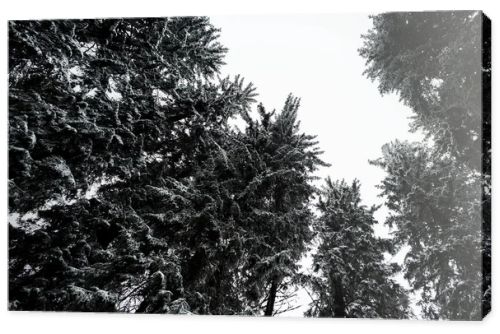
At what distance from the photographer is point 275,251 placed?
551cm

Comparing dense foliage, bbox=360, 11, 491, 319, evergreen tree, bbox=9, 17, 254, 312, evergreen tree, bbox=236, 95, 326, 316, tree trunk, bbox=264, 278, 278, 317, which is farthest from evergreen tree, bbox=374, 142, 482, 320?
Result: evergreen tree, bbox=9, 17, 254, 312

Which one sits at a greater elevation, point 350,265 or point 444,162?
point 444,162

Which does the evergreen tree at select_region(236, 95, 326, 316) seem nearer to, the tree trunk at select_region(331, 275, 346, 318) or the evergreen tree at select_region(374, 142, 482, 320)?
the tree trunk at select_region(331, 275, 346, 318)

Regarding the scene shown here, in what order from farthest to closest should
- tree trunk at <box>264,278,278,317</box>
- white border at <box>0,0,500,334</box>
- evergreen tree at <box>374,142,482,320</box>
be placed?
tree trunk at <box>264,278,278,317</box>, white border at <box>0,0,500,334</box>, evergreen tree at <box>374,142,482,320</box>

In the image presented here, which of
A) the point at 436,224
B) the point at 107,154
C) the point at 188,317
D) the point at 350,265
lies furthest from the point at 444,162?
the point at 107,154

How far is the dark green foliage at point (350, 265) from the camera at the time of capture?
5113 millimetres

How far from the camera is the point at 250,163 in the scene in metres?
5.83

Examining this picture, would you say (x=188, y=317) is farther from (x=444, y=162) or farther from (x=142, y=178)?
(x=444, y=162)

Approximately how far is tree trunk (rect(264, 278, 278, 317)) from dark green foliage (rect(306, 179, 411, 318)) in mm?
438

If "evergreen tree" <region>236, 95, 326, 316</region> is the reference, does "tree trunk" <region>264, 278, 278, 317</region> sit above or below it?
below

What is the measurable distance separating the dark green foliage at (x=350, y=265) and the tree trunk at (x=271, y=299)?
44 cm

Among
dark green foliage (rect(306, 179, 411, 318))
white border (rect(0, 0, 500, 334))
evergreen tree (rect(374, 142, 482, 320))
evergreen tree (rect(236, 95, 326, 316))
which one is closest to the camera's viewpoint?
evergreen tree (rect(374, 142, 482, 320))

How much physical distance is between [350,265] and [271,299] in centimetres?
107

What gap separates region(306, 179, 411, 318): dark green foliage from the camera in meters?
5.11
